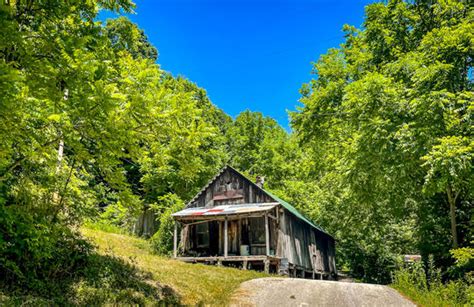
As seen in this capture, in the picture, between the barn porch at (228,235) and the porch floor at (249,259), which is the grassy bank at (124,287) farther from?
the barn porch at (228,235)

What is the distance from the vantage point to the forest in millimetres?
6383

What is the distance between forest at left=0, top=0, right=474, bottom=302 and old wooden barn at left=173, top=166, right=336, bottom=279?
2.32 m

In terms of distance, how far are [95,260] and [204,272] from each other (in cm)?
572

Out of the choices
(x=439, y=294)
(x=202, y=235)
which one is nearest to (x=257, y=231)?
(x=202, y=235)

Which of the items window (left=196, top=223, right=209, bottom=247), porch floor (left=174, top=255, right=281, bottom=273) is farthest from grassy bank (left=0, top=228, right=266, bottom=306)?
window (left=196, top=223, right=209, bottom=247)

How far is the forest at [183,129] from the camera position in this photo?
20.9 ft

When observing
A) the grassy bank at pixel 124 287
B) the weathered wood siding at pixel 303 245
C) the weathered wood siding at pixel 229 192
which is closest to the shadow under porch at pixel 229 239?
the weathered wood siding at pixel 303 245

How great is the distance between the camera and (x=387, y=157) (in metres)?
14.2

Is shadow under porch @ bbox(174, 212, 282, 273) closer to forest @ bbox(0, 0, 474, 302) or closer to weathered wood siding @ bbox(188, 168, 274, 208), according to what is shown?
weathered wood siding @ bbox(188, 168, 274, 208)

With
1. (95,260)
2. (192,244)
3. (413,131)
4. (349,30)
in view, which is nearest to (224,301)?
(95,260)

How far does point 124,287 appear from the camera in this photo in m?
9.95

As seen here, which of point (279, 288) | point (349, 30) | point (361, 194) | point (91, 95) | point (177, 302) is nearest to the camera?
point (91, 95)

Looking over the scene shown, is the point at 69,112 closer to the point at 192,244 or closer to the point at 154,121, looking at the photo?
the point at 154,121

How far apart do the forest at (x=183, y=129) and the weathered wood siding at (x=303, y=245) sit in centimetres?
280
